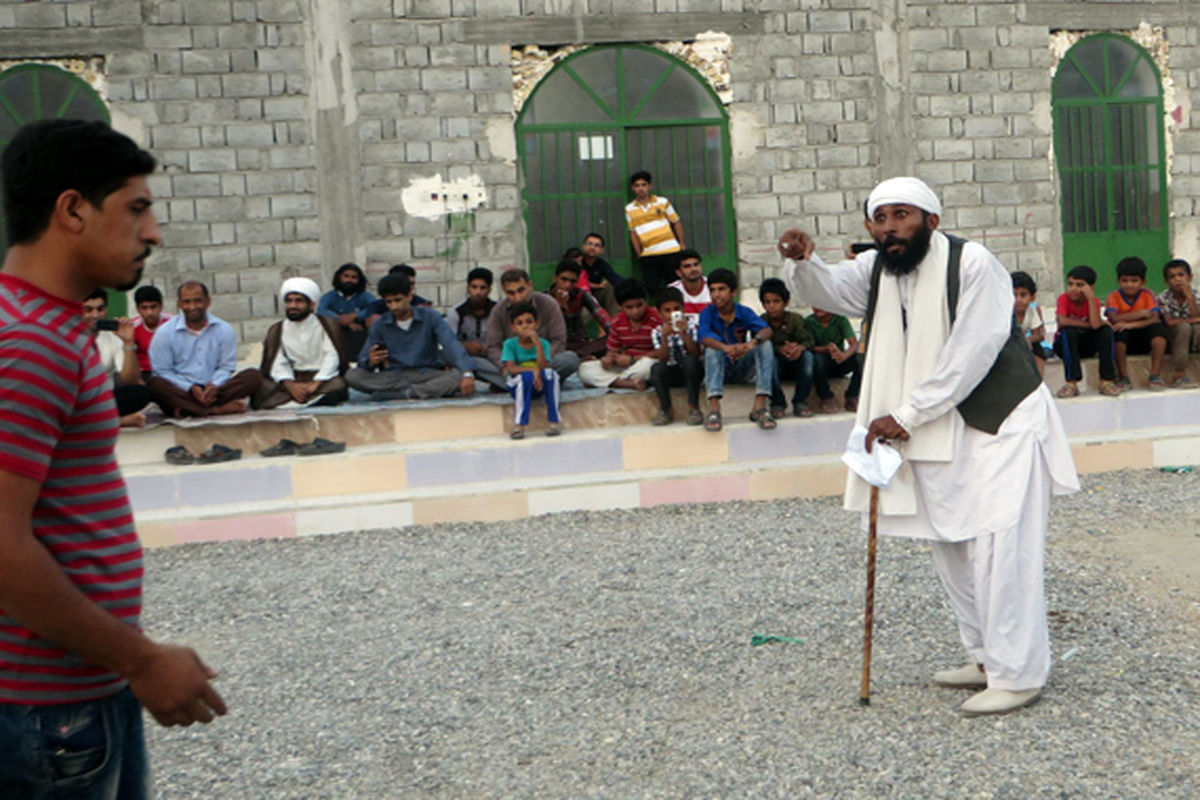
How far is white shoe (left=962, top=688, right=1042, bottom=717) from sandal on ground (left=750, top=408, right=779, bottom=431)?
4.27 metres

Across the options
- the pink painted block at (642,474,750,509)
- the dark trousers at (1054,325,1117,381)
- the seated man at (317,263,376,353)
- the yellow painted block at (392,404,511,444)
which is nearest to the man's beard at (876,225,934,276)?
the pink painted block at (642,474,750,509)

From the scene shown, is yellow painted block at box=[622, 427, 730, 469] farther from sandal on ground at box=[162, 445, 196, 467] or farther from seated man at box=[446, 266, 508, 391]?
sandal on ground at box=[162, 445, 196, 467]

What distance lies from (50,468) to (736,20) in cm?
1124

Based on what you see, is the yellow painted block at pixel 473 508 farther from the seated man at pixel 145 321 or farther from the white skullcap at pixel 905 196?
the white skullcap at pixel 905 196

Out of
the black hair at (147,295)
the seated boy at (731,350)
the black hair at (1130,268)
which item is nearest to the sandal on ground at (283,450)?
the black hair at (147,295)

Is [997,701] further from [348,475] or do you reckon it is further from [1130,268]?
[1130,268]

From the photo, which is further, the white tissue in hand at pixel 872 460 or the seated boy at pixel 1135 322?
the seated boy at pixel 1135 322

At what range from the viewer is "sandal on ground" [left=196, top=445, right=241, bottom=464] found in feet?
26.8

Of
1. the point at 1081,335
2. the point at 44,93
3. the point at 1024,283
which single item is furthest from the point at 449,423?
the point at 44,93

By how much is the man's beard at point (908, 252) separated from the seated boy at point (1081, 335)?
5.39 m

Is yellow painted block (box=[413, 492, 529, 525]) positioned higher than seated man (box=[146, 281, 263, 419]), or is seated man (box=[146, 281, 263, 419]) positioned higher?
seated man (box=[146, 281, 263, 419])

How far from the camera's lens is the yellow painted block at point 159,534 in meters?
7.70

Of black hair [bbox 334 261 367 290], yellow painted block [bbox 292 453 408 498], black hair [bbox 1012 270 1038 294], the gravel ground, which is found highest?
black hair [bbox 334 261 367 290]

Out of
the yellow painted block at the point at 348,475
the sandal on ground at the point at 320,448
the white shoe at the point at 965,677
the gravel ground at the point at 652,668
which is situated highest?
the sandal on ground at the point at 320,448
